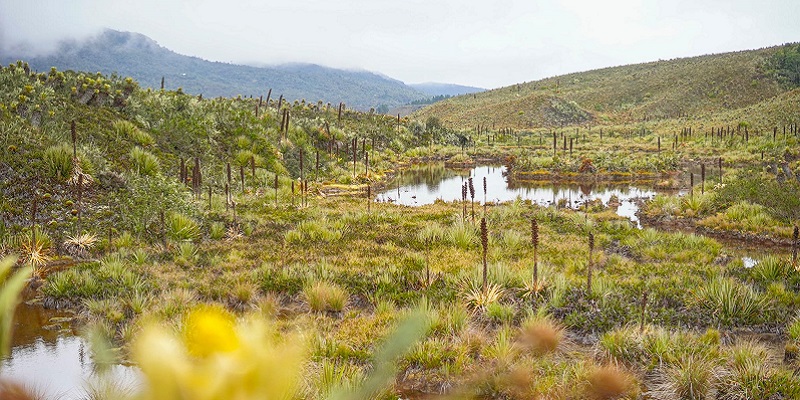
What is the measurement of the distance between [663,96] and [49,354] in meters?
99.3

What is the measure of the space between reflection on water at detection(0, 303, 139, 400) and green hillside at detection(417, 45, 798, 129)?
75.1 meters

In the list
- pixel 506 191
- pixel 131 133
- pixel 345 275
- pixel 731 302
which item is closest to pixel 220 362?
pixel 731 302

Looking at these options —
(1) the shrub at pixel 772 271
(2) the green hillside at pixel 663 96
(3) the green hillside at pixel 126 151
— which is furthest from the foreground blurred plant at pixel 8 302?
(2) the green hillside at pixel 663 96

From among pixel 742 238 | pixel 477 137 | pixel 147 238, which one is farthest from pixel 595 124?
pixel 147 238

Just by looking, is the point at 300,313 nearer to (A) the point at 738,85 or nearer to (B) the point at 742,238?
(B) the point at 742,238

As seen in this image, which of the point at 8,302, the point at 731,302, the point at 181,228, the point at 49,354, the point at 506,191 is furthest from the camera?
the point at 506,191

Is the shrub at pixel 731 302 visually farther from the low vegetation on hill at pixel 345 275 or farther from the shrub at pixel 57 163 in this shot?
the shrub at pixel 57 163

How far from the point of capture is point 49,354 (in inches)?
269

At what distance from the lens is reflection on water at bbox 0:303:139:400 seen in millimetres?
5676

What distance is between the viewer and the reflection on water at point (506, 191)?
22688 mm

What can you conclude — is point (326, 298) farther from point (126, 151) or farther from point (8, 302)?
point (126, 151)

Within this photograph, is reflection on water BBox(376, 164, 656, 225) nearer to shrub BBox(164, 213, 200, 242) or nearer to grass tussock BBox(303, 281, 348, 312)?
shrub BBox(164, 213, 200, 242)

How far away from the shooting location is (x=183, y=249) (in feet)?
36.2

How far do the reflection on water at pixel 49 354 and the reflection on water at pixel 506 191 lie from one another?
48.0 feet
